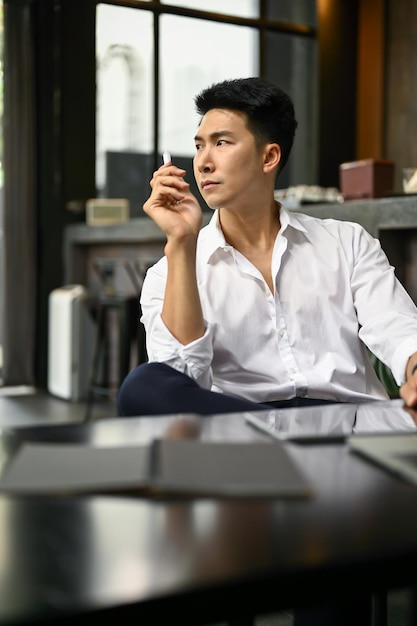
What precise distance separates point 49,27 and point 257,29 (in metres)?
1.65

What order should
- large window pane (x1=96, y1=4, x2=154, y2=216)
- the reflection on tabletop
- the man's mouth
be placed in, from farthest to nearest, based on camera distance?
1. large window pane (x1=96, y1=4, x2=154, y2=216)
2. the man's mouth
3. the reflection on tabletop

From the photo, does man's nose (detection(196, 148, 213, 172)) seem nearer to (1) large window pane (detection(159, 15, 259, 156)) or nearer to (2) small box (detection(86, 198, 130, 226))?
(2) small box (detection(86, 198, 130, 226))

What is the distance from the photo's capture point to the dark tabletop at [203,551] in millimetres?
501

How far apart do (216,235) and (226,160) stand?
18 cm

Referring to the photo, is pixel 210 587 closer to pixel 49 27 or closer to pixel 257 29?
pixel 49 27

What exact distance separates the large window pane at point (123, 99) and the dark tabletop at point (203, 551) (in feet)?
16.9

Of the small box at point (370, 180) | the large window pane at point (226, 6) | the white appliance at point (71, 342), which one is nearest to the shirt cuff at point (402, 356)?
the small box at point (370, 180)

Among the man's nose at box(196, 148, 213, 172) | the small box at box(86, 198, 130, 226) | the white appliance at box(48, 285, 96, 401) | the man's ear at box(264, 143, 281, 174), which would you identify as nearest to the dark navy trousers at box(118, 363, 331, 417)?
the man's nose at box(196, 148, 213, 172)

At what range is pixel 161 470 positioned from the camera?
750 mm

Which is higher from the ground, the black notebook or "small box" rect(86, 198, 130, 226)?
"small box" rect(86, 198, 130, 226)

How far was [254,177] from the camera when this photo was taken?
1941mm

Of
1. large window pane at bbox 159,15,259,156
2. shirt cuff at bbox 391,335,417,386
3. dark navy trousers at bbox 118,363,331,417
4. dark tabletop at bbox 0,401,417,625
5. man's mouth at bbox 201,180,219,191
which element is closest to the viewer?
dark tabletop at bbox 0,401,417,625

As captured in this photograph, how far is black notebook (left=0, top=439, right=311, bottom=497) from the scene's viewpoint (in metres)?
0.70

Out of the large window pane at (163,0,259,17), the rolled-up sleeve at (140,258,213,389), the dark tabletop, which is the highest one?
the large window pane at (163,0,259,17)
